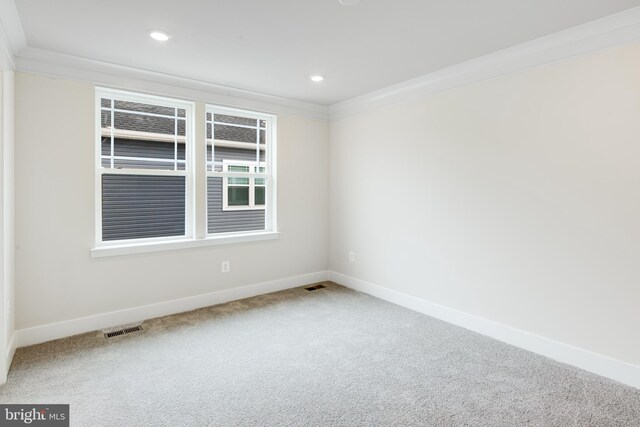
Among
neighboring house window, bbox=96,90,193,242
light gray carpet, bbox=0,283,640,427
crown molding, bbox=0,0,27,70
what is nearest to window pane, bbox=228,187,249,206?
neighboring house window, bbox=96,90,193,242

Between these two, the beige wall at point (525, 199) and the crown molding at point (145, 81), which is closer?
the beige wall at point (525, 199)

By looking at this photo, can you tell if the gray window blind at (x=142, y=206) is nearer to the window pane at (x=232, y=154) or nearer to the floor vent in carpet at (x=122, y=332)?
the window pane at (x=232, y=154)

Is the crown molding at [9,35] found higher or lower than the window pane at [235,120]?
higher

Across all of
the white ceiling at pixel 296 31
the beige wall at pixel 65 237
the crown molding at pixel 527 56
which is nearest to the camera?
the white ceiling at pixel 296 31

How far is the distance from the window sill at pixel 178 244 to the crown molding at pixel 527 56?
84.6 inches

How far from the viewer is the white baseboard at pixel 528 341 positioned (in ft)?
7.75

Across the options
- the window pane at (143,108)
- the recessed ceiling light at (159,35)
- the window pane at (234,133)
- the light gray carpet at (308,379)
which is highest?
the recessed ceiling light at (159,35)

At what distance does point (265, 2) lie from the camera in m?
2.11

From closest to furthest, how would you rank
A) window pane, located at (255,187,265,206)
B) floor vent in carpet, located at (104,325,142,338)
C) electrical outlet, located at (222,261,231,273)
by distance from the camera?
floor vent in carpet, located at (104,325,142,338), electrical outlet, located at (222,261,231,273), window pane, located at (255,187,265,206)

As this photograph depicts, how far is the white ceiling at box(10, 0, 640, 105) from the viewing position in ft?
7.12

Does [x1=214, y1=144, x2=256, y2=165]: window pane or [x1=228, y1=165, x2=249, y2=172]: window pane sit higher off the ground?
[x1=214, y1=144, x2=256, y2=165]: window pane

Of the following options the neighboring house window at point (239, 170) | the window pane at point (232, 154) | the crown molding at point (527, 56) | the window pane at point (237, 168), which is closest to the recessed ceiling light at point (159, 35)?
the neighboring house window at point (239, 170)

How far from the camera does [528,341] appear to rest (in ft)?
9.25

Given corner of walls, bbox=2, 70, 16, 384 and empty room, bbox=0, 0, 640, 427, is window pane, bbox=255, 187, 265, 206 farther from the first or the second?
corner of walls, bbox=2, 70, 16, 384
